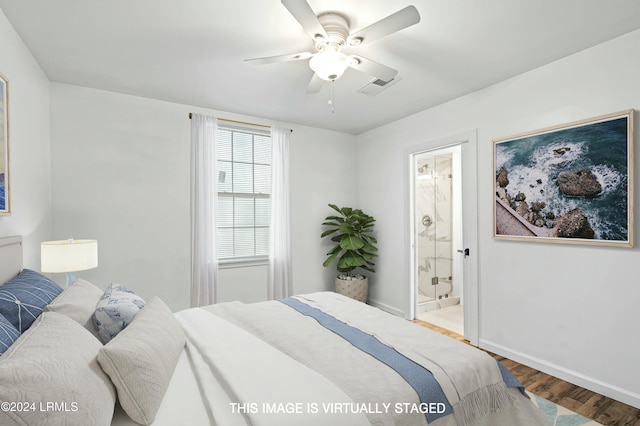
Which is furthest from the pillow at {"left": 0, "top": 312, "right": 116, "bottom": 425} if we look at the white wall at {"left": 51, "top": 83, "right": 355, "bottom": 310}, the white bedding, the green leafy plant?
the green leafy plant

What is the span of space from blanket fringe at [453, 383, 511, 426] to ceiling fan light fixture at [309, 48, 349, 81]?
194 cm

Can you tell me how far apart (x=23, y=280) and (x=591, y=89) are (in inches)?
154

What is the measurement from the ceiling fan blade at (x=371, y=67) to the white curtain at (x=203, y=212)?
6.98ft

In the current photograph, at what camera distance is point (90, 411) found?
0.91 m

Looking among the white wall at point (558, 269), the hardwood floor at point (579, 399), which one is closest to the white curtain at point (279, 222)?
the white wall at point (558, 269)

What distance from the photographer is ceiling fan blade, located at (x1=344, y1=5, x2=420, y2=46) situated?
158cm

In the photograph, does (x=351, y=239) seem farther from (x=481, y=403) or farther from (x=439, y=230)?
(x=481, y=403)

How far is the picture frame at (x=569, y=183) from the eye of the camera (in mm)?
2203

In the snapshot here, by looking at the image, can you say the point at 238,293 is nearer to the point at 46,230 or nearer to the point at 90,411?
the point at 46,230

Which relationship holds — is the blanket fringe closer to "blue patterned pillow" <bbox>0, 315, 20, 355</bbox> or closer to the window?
"blue patterned pillow" <bbox>0, 315, 20, 355</bbox>

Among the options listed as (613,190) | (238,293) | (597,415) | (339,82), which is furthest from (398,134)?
(597,415)

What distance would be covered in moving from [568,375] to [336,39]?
3055 mm

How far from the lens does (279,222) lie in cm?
406

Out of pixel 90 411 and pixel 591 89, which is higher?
pixel 591 89
